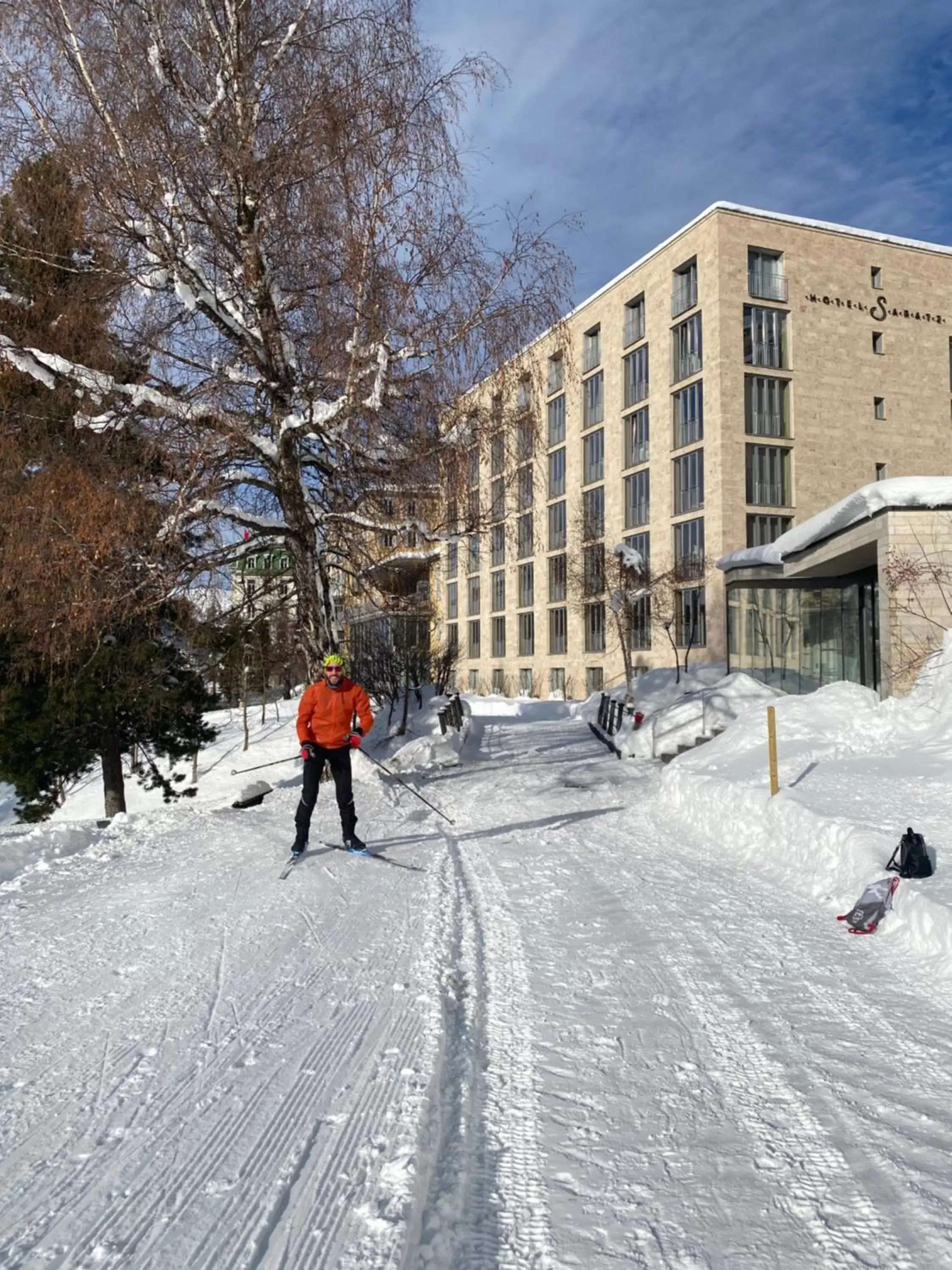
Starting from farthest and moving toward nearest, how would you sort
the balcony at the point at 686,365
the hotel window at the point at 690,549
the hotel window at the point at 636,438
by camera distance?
1. the hotel window at the point at 636,438
2. the balcony at the point at 686,365
3. the hotel window at the point at 690,549

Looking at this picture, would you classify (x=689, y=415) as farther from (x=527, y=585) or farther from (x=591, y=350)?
(x=527, y=585)

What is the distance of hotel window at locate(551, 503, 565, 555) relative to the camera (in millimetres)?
48938

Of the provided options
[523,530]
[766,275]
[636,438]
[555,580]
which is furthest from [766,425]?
[523,530]

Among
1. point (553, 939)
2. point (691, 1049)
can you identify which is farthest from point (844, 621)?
point (691, 1049)

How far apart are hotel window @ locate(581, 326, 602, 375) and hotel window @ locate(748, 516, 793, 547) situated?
13.4 meters

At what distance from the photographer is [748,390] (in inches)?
1495

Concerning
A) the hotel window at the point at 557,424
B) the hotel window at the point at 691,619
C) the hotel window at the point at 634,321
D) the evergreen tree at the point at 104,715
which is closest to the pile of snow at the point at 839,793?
the evergreen tree at the point at 104,715

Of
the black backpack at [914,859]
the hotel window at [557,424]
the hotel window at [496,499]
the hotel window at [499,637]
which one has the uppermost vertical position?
the hotel window at [557,424]

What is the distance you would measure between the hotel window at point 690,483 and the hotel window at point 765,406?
124 centimetres

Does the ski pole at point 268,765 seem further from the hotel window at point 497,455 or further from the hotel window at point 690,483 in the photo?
the hotel window at point 690,483

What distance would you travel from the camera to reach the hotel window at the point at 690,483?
126 feet

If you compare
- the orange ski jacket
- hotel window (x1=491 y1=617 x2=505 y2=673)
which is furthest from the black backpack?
hotel window (x1=491 y1=617 x2=505 y2=673)

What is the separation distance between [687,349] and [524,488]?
31195 millimetres

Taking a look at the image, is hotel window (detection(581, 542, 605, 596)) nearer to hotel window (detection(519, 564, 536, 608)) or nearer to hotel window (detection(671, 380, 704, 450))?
hotel window (detection(671, 380, 704, 450))
